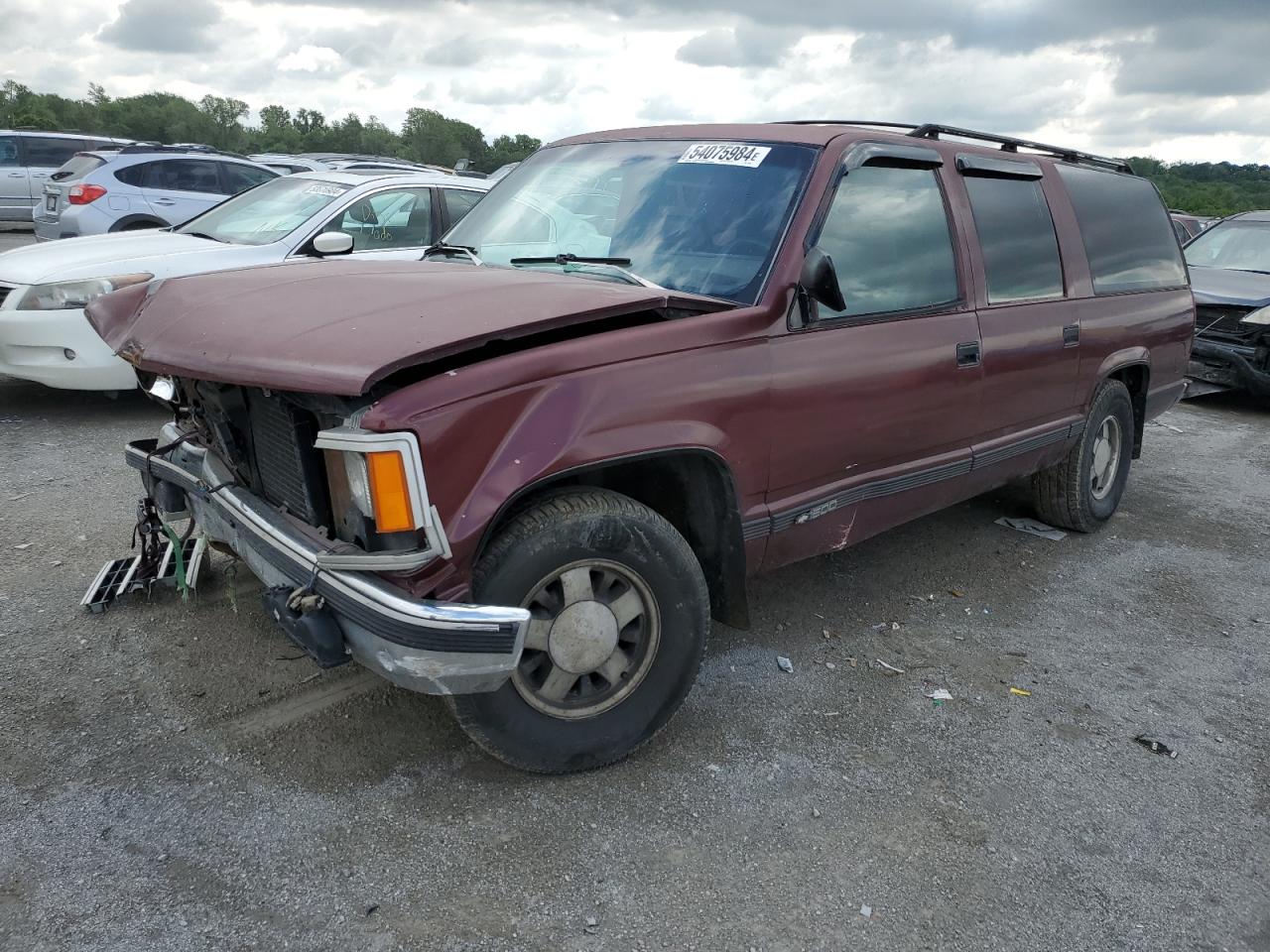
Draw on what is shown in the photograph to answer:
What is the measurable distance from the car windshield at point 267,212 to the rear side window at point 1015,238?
444cm

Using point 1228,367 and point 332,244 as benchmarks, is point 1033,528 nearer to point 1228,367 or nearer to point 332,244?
point 332,244

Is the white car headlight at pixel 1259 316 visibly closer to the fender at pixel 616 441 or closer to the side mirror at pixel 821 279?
the side mirror at pixel 821 279

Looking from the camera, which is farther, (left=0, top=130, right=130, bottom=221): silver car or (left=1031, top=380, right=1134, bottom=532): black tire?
(left=0, top=130, right=130, bottom=221): silver car

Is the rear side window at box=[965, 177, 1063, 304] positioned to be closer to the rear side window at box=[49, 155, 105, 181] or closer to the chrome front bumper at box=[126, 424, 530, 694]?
the chrome front bumper at box=[126, 424, 530, 694]

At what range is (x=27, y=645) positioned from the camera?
137 inches

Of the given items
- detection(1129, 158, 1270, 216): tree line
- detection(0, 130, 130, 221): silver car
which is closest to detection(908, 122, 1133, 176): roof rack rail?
detection(0, 130, 130, 221): silver car

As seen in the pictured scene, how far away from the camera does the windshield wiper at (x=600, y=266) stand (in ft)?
10.7

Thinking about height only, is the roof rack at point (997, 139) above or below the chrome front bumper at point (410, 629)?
→ above

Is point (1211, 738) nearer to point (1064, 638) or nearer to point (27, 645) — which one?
point (1064, 638)

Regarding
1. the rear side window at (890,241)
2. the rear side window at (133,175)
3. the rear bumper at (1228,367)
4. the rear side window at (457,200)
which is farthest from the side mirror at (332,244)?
the rear side window at (133,175)

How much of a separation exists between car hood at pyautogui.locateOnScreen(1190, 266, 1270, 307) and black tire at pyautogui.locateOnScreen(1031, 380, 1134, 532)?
461 cm

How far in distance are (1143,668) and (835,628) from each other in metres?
1.21

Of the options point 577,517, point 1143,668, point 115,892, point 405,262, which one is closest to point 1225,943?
point 1143,668

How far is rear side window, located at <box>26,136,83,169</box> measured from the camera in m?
16.1
